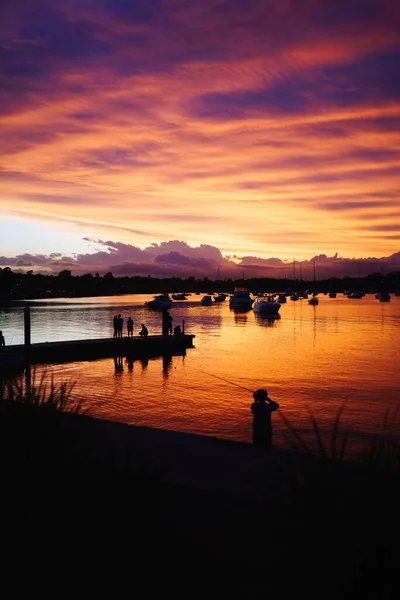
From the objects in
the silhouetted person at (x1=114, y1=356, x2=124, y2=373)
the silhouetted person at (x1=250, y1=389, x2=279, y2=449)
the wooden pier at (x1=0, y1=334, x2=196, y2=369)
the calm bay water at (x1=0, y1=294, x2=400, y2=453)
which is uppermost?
the silhouetted person at (x1=250, y1=389, x2=279, y2=449)

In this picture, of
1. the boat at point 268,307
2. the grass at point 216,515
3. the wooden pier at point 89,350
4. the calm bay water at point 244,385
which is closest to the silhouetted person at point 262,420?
the calm bay water at point 244,385

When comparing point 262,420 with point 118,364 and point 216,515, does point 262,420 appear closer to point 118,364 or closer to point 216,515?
point 216,515

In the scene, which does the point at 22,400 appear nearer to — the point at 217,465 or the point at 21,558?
the point at 21,558

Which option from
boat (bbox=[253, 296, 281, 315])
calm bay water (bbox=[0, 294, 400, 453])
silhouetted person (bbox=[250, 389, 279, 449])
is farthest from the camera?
boat (bbox=[253, 296, 281, 315])

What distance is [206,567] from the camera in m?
6.17

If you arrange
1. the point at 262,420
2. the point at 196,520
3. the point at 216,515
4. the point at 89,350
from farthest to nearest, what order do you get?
the point at 89,350 → the point at 262,420 → the point at 216,515 → the point at 196,520

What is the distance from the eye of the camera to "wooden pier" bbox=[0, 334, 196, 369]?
1307 inches

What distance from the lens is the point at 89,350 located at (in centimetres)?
3950

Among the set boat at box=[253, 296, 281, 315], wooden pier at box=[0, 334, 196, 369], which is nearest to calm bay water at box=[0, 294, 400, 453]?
wooden pier at box=[0, 334, 196, 369]

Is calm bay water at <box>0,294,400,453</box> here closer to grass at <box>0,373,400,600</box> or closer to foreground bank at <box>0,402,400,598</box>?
foreground bank at <box>0,402,400,598</box>

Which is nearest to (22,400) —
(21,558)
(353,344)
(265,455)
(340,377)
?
(21,558)

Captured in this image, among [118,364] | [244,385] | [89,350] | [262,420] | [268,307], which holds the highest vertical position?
[262,420]

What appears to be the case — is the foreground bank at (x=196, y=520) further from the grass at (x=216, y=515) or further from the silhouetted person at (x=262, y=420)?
the silhouetted person at (x=262, y=420)

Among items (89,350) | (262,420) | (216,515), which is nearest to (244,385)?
(89,350)
